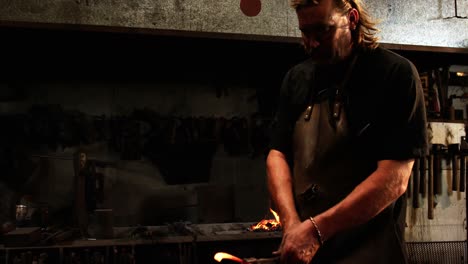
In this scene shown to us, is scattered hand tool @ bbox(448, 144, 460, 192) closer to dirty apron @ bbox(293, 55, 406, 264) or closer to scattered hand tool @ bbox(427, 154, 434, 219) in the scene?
scattered hand tool @ bbox(427, 154, 434, 219)

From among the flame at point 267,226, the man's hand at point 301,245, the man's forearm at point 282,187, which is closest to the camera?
the man's hand at point 301,245

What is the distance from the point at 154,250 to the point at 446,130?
12.9 ft

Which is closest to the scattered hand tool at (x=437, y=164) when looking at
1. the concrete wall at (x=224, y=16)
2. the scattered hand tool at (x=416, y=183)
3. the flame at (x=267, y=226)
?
the scattered hand tool at (x=416, y=183)

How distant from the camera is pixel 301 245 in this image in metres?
1.61

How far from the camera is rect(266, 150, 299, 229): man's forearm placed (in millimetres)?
1828

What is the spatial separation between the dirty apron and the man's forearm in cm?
5

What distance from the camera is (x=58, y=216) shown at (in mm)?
5363

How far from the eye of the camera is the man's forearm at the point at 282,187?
1828mm

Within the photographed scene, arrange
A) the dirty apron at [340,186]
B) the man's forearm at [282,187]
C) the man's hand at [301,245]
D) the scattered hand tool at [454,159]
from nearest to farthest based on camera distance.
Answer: the man's hand at [301,245] < the dirty apron at [340,186] < the man's forearm at [282,187] < the scattered hand tool at [454,159]

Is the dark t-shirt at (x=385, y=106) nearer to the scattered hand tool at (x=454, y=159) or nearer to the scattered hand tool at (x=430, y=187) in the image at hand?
the scattered hand tool at (x=430, y=187)

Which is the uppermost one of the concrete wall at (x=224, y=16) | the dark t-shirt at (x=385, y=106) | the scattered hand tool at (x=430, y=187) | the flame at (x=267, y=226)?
the concrete wall at (x=224, y=16)

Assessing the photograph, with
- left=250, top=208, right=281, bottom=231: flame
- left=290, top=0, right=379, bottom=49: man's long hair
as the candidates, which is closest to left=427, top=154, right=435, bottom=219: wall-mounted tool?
left=250, top=208, right=281, bottom=231: flame

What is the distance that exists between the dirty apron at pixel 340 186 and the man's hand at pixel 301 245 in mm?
156

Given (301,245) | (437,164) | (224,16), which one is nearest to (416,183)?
(437,164)
